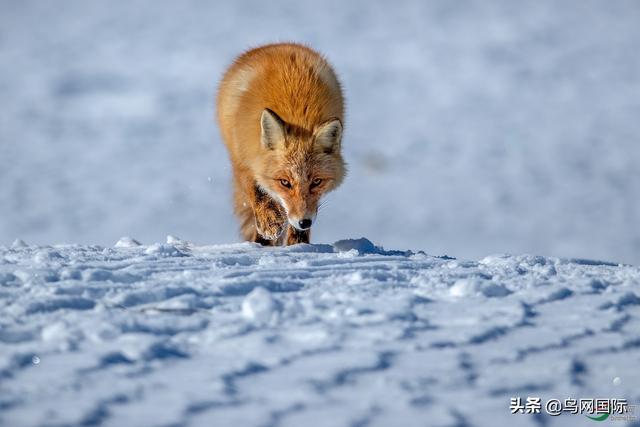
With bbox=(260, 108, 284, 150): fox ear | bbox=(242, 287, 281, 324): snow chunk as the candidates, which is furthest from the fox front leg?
bbox=(242, 287, 281, 324): snow chunk

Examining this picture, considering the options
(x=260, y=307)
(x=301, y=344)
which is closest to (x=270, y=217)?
(x=260, y=307)

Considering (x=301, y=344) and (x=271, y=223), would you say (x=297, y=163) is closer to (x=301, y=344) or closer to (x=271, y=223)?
(x=271, y=223)

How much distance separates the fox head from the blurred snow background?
751 inches

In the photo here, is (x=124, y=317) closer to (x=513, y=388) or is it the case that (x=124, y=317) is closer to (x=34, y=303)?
(x=34, y=303)

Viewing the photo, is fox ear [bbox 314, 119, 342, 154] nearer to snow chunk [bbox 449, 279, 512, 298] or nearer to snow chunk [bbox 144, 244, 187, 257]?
snow chunk [bbox 144, 244, 187, 257]

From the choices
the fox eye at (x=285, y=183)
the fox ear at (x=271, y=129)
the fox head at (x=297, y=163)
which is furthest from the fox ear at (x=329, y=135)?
the fox eye at (x=285, y=183)

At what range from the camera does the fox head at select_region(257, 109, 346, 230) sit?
658cm

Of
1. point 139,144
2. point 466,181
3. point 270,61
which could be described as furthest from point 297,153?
point 139,144

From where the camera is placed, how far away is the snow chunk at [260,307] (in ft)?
13.8

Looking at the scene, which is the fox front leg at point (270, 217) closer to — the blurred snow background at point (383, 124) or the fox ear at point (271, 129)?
the fox ear at point (271, 129)

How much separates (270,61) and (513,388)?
4.54 meters

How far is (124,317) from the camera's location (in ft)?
13.5

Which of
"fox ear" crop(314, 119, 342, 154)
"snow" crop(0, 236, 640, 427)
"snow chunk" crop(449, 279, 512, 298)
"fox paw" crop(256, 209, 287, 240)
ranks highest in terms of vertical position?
"fox ear" crop(314, 119, 342, 154)

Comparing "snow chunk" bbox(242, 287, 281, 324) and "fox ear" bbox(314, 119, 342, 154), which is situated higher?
"fox ear" bbox(314, 119, 342, 154)
